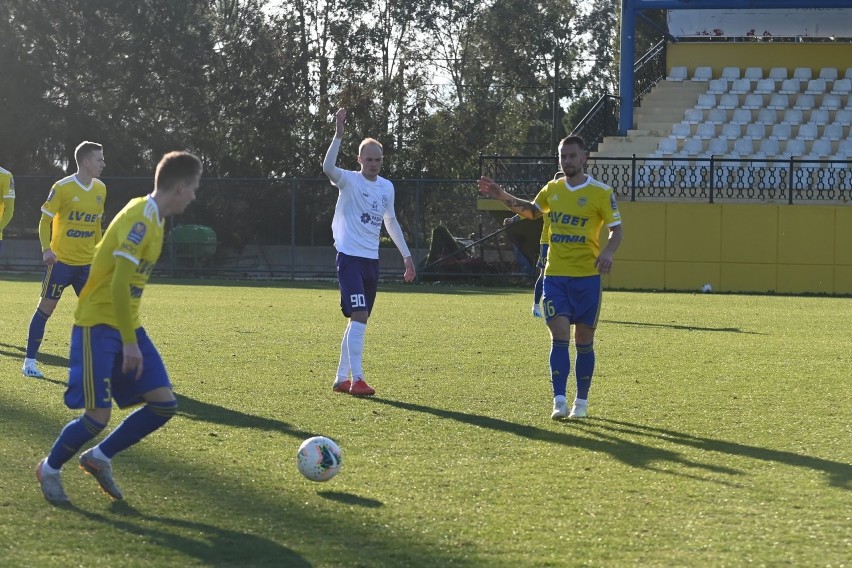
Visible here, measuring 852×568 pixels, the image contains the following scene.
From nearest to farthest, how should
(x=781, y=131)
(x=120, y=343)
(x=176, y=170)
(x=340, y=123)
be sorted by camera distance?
(x=176, y=170) → (x=120, y=343) → (x=340, y=123) → (x=781, y=131)

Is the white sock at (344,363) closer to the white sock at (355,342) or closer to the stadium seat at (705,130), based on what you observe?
the white sock at (355,342)

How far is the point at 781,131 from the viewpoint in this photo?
98.9ft

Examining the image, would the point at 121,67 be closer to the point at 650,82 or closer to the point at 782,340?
the point at 650,82

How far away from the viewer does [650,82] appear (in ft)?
109

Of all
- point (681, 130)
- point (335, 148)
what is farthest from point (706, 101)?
point (335, 148)

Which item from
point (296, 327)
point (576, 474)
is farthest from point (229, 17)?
point (576, 474)

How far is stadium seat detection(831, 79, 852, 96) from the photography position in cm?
3102

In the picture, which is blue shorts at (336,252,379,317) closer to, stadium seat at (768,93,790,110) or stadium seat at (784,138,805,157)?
stadium seat at (784,138,805,157)

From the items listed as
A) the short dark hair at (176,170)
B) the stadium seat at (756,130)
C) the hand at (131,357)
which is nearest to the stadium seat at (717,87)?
the stadium seat at (756,130)

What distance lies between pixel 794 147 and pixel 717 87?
319 centimetres

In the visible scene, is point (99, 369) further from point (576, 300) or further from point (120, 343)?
point (576, 300)

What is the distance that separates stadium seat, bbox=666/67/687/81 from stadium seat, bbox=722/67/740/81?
1064mm

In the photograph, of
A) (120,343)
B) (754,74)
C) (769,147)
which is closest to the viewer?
(120,343)

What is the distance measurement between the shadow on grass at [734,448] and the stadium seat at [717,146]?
2237 cm
